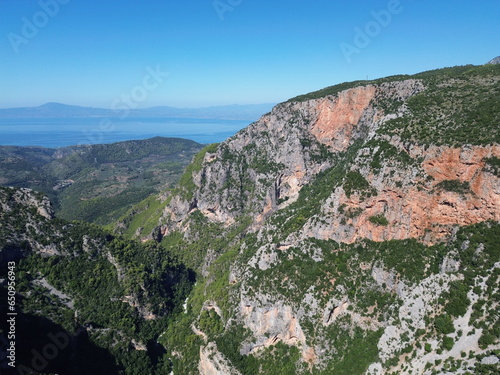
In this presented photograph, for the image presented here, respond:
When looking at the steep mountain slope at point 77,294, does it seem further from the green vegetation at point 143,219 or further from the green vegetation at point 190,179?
the green vegetation at point 190,179

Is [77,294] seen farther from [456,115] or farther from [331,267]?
[456,115]

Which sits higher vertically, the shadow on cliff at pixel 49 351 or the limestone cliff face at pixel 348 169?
the limestone cliff face at pixel 348 169

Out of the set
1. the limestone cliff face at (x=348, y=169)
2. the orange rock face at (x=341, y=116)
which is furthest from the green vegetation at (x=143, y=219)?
the orange rock face at (x=341, y=116)

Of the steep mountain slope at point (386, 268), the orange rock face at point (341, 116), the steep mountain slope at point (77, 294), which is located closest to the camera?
the steep mountain slope at point (386, 268)

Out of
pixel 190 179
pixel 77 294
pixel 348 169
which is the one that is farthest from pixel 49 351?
pixel 190 179

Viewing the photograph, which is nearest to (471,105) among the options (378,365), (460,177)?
(460,177)

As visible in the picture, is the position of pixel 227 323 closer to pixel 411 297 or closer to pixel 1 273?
pixel 411 297

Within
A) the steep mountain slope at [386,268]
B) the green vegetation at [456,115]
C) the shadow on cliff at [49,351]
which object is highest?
the green vegetation at [456,115]

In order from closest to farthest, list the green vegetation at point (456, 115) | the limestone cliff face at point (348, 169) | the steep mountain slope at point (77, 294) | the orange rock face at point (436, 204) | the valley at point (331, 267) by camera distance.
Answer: the valley at point (331, 267) → the orange rock face at point (436, 204) → the limestone cliff face at point (348, 169) → the green vegetation at point (456, 115) → the steep mountain slope at point (77, 294)
